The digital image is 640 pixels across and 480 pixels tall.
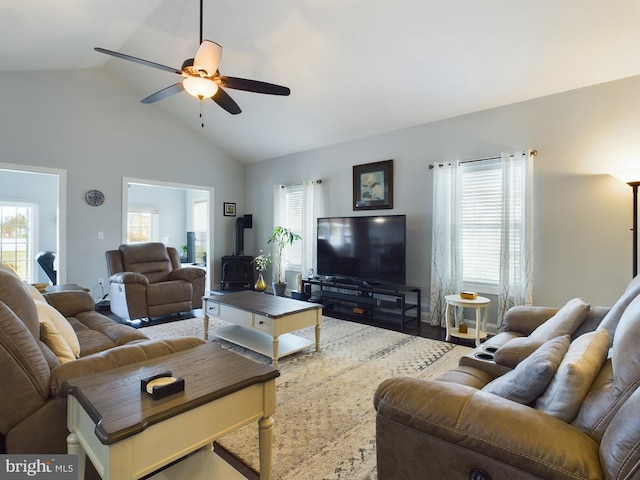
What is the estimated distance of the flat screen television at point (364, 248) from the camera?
14.3 ft

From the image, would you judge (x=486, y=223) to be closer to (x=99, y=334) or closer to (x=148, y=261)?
(x=99, y=334)

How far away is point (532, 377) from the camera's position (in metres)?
1.15

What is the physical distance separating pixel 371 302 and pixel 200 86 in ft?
10.7

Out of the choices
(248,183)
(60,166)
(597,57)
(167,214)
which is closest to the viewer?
Answer: (597,57)

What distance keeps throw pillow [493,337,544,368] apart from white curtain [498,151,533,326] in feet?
7.42

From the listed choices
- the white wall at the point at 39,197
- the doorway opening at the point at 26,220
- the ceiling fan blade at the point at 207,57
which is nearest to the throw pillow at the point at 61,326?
the ceiling fan blade at the point at 207,57

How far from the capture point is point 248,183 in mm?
7160

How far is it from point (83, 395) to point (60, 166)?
5.03m

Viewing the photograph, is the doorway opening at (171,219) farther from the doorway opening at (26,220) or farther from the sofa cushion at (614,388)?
the sofa cushion at (614,388)

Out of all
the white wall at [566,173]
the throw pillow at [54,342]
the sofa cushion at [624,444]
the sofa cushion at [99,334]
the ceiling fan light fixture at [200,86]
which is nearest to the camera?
the sofa cushion at [624,444]

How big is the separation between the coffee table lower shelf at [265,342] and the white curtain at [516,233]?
233 centimetres

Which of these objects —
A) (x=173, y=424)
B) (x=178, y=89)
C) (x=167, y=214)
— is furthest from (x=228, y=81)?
(x=167, y=214)

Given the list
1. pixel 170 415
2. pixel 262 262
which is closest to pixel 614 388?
pixel 170 415

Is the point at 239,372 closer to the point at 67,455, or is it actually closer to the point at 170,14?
the point at 67,455
